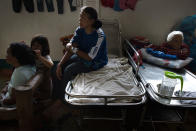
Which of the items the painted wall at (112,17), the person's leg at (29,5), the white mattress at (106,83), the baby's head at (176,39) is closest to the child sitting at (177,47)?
the baby's head at (176,39)

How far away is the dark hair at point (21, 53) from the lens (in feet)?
5.29

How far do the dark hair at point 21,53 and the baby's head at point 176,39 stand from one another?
181cm

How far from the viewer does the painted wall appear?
279 cm

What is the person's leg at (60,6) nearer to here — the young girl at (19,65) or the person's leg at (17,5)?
the person's leg at (17,5)

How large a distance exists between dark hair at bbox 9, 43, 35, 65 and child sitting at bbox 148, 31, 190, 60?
179 centimetres

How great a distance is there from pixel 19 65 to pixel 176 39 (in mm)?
1947

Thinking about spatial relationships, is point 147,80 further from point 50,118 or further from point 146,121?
point 50,118

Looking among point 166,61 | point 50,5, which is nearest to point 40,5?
point 50,5

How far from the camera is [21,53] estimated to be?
163 centimetres

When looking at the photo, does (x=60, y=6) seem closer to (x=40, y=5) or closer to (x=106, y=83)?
(x=40, y=5)

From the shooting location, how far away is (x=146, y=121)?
1.92 meters

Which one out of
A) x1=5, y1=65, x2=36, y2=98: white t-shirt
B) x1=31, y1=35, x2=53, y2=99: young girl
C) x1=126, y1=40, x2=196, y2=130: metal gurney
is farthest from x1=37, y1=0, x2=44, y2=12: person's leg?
x1=126, y1=40, x2=196, y2=130: metal gurney

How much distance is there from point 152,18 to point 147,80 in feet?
4.32

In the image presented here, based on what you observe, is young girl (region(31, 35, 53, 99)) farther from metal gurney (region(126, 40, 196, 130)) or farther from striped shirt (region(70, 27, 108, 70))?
metal gurney (region(126, 40, 196, 130))
